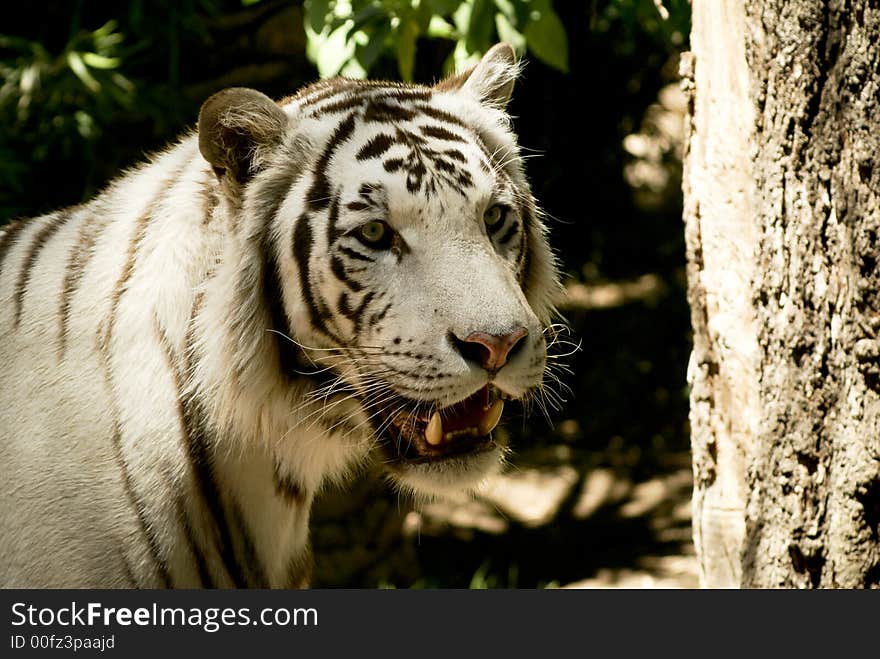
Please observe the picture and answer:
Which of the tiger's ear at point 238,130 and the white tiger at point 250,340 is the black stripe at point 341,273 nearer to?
the white tiger at point 250,340

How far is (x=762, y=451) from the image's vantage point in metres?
2.16

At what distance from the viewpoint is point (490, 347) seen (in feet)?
6.40

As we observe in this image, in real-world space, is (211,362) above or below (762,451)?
above

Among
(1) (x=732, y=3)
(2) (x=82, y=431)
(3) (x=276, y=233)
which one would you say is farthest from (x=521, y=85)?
(2) (x=82, y=431)

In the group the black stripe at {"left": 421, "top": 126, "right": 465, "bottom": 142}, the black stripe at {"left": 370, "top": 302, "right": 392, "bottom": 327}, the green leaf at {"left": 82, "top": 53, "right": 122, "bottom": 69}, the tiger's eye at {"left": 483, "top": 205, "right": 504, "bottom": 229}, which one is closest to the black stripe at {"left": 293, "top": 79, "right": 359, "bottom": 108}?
the black stripe at {"left": 421, "top": 126, "right": 465, "bottom": 142}

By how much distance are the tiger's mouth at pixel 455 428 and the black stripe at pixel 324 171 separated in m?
0.45

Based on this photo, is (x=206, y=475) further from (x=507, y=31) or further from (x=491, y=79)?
(x=507, y=31)

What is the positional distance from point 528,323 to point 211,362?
651 mm

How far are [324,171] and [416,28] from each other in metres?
0.77

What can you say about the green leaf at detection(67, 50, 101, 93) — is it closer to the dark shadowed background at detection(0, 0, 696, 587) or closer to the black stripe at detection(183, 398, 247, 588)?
the dark shadowed background at detection(0, 0, 696, 587)

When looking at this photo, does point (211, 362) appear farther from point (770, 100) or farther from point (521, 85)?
point (521, 85)

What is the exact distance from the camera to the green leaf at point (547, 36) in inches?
106

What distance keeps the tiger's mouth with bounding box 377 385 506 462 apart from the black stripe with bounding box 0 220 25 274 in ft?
3.25

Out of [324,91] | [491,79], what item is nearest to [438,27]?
[491,79]
